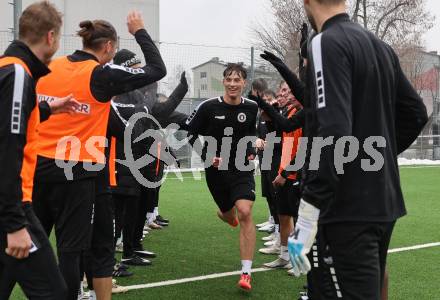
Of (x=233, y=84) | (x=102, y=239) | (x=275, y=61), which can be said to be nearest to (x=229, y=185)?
(x=233, y=84)

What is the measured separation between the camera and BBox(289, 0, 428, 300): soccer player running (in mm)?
2592

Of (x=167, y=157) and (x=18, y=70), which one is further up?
(x=18, y=70)

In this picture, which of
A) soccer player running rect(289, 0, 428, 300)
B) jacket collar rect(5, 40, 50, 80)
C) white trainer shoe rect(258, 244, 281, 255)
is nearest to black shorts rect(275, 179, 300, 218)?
white trainer shoe rect(258, 244, 281, 255)

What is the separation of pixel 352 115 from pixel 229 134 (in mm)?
3953

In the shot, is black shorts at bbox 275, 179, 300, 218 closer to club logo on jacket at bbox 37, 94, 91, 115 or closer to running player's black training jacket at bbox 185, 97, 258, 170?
running player's black training jacket at bbox 185, 97, 258, 170

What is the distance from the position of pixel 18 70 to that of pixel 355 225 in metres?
1.91

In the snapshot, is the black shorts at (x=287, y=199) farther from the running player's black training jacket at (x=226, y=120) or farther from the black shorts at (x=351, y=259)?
the black shorts at (x=351, y=259)

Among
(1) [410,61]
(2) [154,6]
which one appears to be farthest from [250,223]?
(1) [410,61]

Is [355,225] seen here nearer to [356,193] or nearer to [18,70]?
[356,193]

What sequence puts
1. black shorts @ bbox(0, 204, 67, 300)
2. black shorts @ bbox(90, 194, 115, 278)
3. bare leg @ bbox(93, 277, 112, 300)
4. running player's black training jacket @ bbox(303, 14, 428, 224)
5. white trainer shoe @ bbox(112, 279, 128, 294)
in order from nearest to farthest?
running player's black training jacket @ bbox(303, 14, 428, 224)
black shorts @ bbox(0, 204, 67, 300)
black shorts @ bbox(90, 194, 115, 278)
bare leg @ bbox(93, 277, 112, 300)
white trainer shoe @ bbox(112, 279, 128, 294)

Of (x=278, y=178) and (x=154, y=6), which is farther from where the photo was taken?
(x=154, y=6)

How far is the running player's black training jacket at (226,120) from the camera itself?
21.7 feet

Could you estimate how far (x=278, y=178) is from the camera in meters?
6.71

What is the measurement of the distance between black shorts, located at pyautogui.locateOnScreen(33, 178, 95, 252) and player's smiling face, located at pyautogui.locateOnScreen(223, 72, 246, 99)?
2.92m
